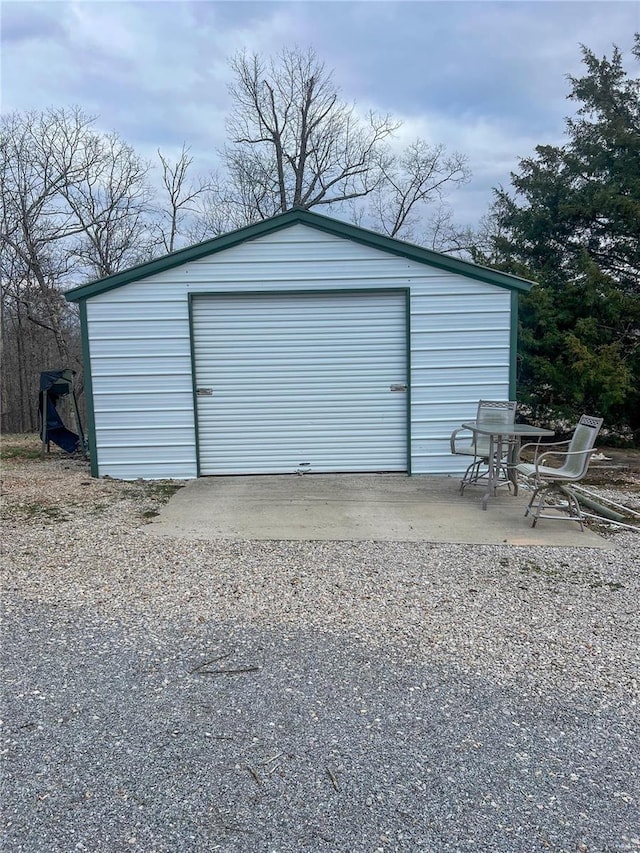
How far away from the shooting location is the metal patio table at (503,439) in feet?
19.0

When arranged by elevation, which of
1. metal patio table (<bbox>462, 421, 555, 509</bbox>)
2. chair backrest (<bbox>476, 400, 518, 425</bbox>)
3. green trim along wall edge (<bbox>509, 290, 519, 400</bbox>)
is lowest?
metal patio table (<bbox>462, 421, 555, 509</bbox>)

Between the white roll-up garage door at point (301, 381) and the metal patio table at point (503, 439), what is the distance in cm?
151

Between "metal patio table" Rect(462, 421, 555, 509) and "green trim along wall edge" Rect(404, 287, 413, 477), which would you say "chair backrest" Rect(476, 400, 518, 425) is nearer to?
"metal patio table" Rect(462, 421, 555, 509)

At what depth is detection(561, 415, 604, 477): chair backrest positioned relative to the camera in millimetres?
5090

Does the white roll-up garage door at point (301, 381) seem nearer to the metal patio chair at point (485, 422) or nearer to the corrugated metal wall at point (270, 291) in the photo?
the corrugated metal wall at point (270, 291)

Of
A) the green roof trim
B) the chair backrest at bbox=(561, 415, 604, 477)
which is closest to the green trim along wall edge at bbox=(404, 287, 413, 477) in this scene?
the green roof trim

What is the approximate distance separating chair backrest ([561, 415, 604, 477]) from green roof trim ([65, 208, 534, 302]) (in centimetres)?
258

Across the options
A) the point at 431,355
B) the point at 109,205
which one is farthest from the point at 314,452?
the point at 109,205

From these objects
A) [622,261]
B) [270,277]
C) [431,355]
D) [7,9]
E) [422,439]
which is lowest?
[422,439]

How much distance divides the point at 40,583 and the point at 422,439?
16.4 ft

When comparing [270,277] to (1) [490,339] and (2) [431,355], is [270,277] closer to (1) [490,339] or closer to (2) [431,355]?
(2) [431,355]

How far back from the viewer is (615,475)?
318 inches

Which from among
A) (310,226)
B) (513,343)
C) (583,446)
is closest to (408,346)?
(513,343)

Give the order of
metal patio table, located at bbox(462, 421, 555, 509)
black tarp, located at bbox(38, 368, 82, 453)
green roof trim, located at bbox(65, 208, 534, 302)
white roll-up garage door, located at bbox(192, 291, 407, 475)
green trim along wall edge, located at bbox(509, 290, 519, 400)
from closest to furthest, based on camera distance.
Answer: metal patio table, located at bbox(462, 421, 555, 509) → green roof trim, located at bbox(65, 208, 534, 302) → green trim along wall edge, located at bbox(509, 290, 519, 400) → white roll-up garage door, located at bbox(192, 291, 407, 475) → black tarp, located at bbox(38, 368, 82, 453)
